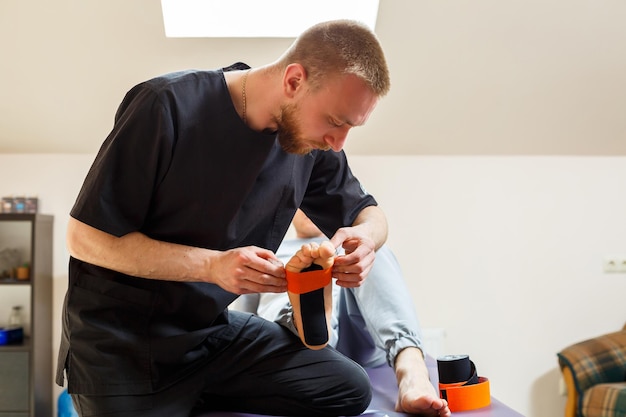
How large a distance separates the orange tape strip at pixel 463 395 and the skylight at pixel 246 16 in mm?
1557

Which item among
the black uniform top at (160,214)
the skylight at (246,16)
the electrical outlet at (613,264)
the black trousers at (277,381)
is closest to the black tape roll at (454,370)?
the black trousers at (277,381)

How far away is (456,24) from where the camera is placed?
267cm

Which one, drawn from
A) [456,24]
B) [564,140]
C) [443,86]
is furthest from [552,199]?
[456,24]

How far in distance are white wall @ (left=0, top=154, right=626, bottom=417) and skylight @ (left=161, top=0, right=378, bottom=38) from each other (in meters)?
0.72

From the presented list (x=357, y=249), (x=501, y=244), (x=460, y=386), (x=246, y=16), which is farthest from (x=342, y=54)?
(x=501, y=244)

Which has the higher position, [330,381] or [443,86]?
[443,86]

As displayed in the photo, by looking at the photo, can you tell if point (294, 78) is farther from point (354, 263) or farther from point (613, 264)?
point (613, 264)

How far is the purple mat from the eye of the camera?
150 cm

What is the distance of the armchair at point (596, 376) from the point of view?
2469mm

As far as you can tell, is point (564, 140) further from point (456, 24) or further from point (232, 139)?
point (232, 139)

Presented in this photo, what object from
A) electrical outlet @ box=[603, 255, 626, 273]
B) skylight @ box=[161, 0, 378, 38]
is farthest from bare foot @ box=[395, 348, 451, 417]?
electrical outlet @ box=[603, 255, 626, 273]

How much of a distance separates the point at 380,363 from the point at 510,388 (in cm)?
136

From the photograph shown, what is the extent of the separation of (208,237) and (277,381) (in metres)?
0.35

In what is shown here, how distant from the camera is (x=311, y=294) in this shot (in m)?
1.36
